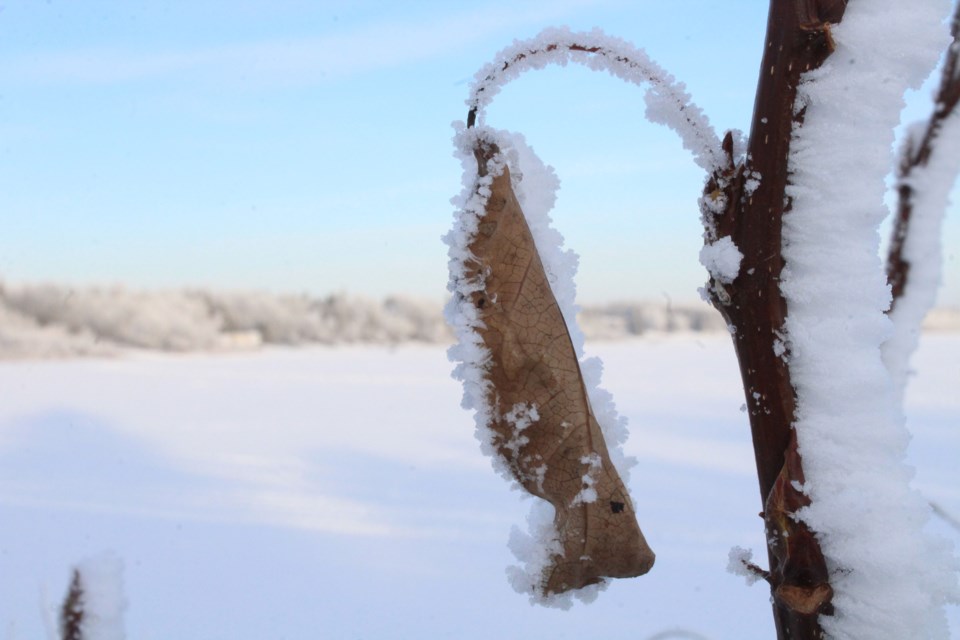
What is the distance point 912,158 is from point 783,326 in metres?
0.54

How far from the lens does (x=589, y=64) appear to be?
490 mm

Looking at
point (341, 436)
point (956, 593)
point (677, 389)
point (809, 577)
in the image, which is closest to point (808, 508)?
point (809, 577)

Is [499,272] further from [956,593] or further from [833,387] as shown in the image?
[956,593]

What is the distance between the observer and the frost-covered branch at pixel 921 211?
83 cm

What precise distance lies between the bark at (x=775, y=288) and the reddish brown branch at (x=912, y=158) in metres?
0.46

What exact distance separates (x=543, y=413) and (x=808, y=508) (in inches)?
6.4

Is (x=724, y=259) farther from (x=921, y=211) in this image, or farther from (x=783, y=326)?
(x=921, y=211)

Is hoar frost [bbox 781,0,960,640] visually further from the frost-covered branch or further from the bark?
the frost-covered branch

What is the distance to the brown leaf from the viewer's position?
1.51 feet

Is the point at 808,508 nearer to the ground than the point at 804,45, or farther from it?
nearer to the ground

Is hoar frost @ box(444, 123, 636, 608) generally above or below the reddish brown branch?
below

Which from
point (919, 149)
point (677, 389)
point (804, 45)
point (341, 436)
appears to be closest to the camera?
point (804, 45)

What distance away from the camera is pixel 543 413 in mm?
462

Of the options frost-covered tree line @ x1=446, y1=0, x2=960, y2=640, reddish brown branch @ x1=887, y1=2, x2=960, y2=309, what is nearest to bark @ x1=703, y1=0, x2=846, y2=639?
frost-covered tree line @ x1=446, y1=0, x2=960, y2=640
